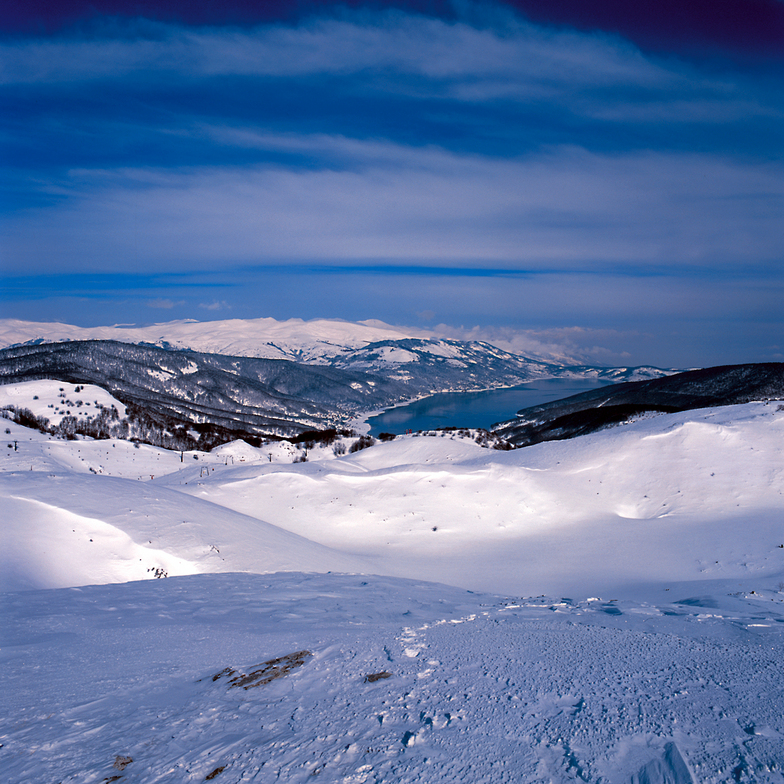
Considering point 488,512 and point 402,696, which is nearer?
point 402,696

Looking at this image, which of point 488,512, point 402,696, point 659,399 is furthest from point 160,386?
point 402,696

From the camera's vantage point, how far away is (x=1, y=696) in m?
5.17

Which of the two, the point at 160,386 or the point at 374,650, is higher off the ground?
the point at 160,386

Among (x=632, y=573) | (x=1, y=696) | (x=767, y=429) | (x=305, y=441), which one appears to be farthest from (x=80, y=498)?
(x=305, y=441)

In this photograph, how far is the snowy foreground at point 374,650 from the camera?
146 inches

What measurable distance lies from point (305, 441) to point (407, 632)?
7465cm

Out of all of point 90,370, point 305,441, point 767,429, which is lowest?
point 305,441

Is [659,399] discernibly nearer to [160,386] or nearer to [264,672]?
[264,672]

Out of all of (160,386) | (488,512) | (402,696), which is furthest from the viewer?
(160,386)

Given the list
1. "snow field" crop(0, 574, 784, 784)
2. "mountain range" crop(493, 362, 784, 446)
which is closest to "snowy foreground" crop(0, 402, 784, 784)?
"snow field" crop(0, 574, 784, 784)

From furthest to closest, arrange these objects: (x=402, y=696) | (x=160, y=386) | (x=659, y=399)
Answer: (x=160, y=386), (x=659, y=399), (x=402, y=696)

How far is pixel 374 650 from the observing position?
19.6 feet

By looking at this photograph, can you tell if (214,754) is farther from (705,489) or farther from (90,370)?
(90,370)

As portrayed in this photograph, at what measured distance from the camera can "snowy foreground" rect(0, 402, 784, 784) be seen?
12.1ft
